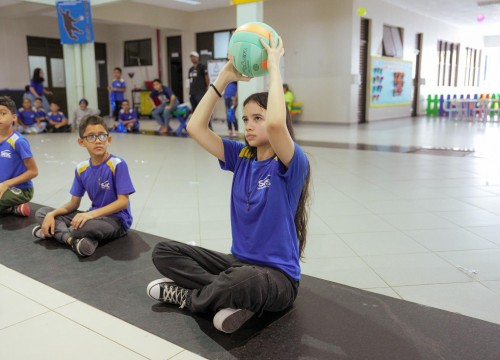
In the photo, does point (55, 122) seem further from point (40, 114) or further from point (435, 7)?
point (435, 7)

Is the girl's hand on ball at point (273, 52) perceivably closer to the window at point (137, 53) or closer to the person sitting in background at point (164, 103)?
the person sitting in background at point (164, 103)

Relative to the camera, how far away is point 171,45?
617 inches

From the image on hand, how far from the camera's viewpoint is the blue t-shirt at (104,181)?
283cm

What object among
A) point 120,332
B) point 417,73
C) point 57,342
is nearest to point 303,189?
point 120,332

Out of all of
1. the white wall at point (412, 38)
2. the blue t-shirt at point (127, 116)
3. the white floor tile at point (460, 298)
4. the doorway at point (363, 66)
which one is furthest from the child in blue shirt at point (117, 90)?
the white floor tile at point (460, 298)

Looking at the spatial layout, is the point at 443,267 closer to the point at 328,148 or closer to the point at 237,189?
the point at 237,189

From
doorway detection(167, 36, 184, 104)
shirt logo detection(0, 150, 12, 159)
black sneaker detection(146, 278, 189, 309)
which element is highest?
doorway detection(167, 36, 184, 104)

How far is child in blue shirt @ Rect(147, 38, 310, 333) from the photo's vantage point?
1.71 m

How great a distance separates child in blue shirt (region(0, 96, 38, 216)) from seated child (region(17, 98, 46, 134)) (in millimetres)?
7913

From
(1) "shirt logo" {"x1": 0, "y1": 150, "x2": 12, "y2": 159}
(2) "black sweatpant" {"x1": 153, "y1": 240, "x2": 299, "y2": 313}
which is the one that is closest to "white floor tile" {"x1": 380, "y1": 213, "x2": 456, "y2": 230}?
(2) "black sweatpant" {"x1": 153, "y1": 240, "x2": 299, "y2": 313}

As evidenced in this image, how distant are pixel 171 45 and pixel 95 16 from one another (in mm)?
3333

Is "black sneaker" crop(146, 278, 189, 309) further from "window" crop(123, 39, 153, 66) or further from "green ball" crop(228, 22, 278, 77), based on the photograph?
"window" crop(123, 39, 153, 66)

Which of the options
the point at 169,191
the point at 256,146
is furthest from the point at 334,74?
the point at 256,146

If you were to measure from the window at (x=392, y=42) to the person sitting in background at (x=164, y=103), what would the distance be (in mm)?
6857
